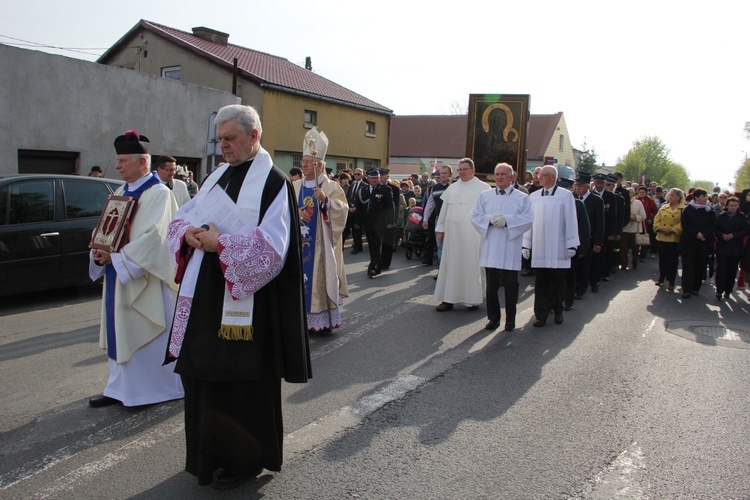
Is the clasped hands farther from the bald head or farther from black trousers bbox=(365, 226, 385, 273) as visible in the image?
black trousers bbox=(365, 226, 385, 273)

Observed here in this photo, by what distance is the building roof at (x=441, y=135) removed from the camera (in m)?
50.5

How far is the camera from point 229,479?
3463 millimetres

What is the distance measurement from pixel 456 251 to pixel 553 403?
407cm

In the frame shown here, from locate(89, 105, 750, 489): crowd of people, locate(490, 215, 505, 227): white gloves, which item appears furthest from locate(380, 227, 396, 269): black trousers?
locate(490, 215, 505, 227): white gloves

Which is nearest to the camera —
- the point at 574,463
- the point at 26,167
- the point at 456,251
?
the point at 574,463

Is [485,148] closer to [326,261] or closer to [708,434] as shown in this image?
[326,261]

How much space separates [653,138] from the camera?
7956 centimetres

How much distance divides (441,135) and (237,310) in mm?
50320

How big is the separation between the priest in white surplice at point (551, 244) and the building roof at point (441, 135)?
138ft

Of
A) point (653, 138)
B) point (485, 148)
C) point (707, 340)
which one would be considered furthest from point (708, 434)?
point (653, 138)

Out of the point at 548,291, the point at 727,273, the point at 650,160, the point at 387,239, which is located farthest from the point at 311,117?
the point at 650,160

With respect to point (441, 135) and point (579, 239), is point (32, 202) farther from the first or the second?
point (441, 135)

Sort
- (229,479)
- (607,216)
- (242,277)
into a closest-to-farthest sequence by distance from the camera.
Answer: (242,277)
(229,479)
(607,216)

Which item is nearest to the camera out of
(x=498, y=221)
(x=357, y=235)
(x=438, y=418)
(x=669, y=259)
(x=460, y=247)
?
(x=438, y=418)
